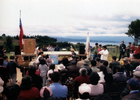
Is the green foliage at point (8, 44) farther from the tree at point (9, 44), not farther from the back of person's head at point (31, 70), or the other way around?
the back of person's head at point (31, 70)

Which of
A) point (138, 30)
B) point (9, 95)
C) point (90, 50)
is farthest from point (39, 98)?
point (138, 30)

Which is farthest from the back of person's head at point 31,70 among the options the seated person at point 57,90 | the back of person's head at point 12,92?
the back of person's head at point 12,92

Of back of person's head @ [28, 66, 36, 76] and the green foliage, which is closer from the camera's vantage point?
back of person's head @ [28, 66, 36, 76]

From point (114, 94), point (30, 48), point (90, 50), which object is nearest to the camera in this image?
point (114, 94)

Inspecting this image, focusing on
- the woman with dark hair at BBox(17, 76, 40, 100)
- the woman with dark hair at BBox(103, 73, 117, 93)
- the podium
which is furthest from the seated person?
the podium

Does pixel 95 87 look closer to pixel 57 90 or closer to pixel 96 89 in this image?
pixel 96 89

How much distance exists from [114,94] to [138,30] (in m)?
27.8

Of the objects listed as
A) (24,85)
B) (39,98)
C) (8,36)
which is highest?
(8,36)

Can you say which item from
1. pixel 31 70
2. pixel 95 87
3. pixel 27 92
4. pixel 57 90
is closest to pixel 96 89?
pixel 95 87

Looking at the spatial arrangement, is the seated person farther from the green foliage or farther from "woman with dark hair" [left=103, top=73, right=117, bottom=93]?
the green foliage

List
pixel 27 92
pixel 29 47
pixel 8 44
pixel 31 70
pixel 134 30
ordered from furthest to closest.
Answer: pixel 134 30 < pixel 8 44 < pixel 29 47 < pixel 31 70 < pixel 27 92

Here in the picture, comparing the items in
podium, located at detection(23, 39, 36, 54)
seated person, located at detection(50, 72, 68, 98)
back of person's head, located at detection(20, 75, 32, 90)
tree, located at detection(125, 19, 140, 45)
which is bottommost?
seated person, located at detection(50, 72, 68, 98)

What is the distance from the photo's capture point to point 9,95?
10.8 ft

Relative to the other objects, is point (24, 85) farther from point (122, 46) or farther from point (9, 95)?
point (122, 46)
